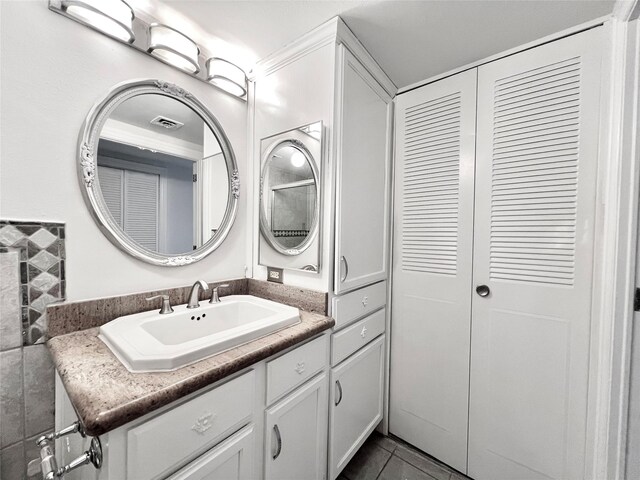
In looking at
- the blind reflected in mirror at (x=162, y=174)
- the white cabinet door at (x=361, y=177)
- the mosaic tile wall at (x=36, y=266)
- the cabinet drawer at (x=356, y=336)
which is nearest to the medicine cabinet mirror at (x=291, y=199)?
the white cabinet door at (x=361, y=177)

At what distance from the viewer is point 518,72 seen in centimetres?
125

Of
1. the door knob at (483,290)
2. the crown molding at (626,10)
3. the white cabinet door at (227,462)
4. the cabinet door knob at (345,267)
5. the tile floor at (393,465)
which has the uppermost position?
the crown molding at (626,10)

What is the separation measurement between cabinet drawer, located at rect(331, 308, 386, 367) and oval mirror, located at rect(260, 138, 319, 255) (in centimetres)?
46

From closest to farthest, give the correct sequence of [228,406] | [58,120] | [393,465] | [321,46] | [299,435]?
[228,406], [58,120], [299,435], [321,46], [393,465]

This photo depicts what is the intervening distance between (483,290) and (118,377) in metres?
1.50

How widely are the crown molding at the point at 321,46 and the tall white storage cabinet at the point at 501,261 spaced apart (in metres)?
0.30

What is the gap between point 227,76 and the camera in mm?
1350

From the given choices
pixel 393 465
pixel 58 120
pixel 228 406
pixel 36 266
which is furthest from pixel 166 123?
pixel 393 465

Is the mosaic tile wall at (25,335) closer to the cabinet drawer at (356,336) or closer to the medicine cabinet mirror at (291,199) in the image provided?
the medicine cabinet mirror at (291,199)

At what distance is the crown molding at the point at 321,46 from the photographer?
1.15 meters

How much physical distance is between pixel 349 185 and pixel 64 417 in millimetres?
1371

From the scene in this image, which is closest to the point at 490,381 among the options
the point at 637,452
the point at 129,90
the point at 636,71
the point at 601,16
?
the point at 637,452

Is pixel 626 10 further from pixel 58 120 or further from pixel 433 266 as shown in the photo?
pixel 58 120

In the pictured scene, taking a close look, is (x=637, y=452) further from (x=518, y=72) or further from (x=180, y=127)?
(x=180, y=127)
